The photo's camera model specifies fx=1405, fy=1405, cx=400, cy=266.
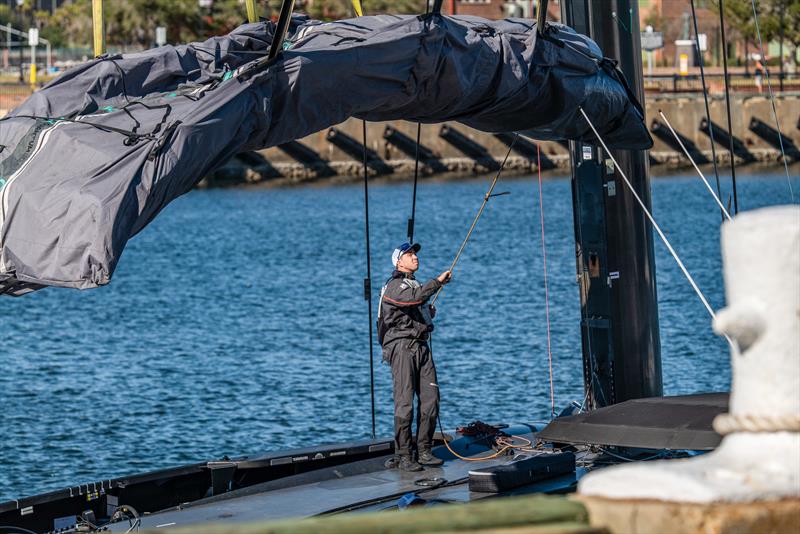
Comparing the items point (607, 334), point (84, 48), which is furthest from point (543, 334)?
point (84, 48)

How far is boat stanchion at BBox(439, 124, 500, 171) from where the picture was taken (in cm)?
7469

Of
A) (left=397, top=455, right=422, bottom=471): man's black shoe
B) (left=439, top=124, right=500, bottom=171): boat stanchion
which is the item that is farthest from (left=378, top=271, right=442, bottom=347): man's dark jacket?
(left=439, top=124, right=500, bottom=171): boat stanchion

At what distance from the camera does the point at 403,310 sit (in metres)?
12.8

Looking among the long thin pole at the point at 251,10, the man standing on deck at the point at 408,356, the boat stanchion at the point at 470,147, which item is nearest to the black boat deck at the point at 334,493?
the man standing on deck at the point at 408,356

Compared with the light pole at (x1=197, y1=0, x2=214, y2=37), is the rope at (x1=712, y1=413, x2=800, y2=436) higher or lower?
lower

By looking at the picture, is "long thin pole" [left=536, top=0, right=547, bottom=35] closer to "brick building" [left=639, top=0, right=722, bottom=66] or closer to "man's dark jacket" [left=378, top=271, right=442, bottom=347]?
"man's dark jacket" [left=378, top=271, right=442, bottom=347]

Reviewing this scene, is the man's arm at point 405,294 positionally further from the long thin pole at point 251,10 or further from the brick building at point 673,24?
the brick building at point 673,24

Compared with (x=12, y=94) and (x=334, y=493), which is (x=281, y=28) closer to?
(x=334, y=493)

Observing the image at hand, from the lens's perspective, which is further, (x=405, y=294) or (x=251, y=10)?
(x=405, y=294)

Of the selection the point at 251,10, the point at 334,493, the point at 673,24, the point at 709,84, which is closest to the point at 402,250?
the point at 334,493

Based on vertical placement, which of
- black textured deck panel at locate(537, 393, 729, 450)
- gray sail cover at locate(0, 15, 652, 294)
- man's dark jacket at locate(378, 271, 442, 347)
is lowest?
black textured deck panel at locate(537, 393, 729, 450)

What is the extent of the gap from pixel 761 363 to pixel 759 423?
0.23m

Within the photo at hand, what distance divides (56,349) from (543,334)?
36.8ft

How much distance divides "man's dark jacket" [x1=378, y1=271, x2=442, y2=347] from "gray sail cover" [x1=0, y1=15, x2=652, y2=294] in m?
1.59
